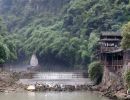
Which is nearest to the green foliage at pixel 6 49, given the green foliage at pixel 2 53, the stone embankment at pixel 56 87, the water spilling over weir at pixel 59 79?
the green foliage at pixel 2 53

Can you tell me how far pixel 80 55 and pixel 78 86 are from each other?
143 feet

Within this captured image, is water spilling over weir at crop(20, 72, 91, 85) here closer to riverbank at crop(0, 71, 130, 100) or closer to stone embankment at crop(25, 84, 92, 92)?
riverbank at crop(0, 71, 130, 100)

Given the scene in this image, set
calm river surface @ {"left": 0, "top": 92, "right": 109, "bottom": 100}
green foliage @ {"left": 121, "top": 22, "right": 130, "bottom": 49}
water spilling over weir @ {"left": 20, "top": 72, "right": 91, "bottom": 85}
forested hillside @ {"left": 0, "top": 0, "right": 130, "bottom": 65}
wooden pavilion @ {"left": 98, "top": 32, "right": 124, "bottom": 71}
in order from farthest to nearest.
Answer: forested hillside @ {"left": 0, "top": 0, "right": 130, "bottom": 65}
water spilling over weir @ {"left": 20, "top": 72, "right": 91, "bottom": 85}
wooden pavilion @ {"left": 98, "top": 32, "right": 124, "bottom": 71}
calm river surface @ {"left": 0, "top": 92, "right": 109, "bottom": 100}
green foliage @ {"left": 121, "top": 22, "right": 130, "bottom": 49}

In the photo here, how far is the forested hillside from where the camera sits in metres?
114

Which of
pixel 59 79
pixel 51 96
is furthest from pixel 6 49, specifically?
pixel 51 96

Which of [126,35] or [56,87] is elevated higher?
[126,35]

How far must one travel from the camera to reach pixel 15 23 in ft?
551

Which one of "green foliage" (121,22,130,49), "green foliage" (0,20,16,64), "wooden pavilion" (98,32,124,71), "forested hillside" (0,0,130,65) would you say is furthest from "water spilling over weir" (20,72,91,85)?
"green foliage" (121,22,130,49)

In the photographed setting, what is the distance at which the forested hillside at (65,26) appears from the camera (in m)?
114

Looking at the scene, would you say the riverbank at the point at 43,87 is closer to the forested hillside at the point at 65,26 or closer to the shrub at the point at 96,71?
the shrub at the point at 96,71

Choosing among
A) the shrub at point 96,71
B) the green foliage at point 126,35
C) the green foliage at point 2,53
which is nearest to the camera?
the green foliage at point 126,35

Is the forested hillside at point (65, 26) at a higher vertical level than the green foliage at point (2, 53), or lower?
higher

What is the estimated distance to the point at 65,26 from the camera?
13638cm

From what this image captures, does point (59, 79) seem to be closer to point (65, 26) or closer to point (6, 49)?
point (6, 49)
